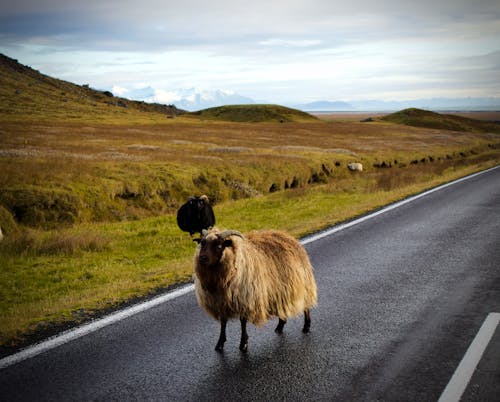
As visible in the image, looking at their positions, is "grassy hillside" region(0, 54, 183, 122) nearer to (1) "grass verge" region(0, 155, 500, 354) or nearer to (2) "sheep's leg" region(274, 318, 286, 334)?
(1) "grass verge" region(0, 155, 500, 354)

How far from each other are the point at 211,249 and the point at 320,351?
177 cm

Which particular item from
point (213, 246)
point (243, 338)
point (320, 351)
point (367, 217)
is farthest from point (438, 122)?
point (213, 246)

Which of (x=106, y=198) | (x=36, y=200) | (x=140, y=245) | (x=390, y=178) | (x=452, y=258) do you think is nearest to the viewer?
(x=452, y=258)

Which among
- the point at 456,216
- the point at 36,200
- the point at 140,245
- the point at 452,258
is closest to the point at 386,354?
the point at 452,258

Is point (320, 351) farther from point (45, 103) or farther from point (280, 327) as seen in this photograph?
point (45, 103)

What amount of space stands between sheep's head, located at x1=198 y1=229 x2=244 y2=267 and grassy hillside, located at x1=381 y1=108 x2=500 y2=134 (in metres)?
128

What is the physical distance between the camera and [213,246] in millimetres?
5602

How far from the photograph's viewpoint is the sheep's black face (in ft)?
18.1

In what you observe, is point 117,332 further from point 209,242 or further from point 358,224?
point 358,224

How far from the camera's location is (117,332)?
6363 millimetres

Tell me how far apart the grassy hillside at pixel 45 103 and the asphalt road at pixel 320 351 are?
63.6 meters

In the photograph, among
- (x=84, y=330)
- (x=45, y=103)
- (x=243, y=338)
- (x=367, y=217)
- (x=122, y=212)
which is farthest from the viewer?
(x=45, y=103)

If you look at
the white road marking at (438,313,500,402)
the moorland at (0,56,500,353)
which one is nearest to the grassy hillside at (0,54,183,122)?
the moorland at (0,56,500,353)

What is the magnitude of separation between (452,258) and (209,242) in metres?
6.50
